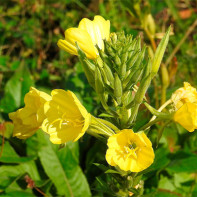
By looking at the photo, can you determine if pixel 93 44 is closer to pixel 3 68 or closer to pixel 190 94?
pixel 190 94

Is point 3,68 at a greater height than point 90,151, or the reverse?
point 3,68

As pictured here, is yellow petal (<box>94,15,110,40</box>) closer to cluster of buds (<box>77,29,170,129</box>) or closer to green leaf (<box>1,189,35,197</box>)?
cluster of buds (<box>77,29,170,129</box>)

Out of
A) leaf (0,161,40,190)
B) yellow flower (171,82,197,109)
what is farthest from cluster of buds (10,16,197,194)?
leaf (0,161,40,190)

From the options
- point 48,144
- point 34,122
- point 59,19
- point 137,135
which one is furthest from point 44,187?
point 59,19

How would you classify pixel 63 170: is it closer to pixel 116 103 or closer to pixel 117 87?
pixel 116 103

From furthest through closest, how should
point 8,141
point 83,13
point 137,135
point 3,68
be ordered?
1. point 83,13
2. point 3,68
3. point 8,141
4. point 137,135

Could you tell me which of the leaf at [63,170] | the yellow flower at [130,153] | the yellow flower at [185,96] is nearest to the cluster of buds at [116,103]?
the yellow flower at [130,153]

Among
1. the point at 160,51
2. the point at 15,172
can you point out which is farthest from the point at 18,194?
the point at 160,51

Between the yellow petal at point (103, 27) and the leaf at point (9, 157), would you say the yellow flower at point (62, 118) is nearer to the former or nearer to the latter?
the yellow petal at point (103, 27)
